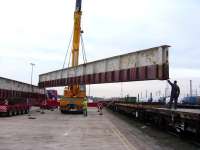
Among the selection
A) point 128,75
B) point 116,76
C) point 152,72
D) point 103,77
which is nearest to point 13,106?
point 103,77

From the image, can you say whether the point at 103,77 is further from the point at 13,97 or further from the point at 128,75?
the point at 13,97

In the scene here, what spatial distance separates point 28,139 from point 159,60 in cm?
1005

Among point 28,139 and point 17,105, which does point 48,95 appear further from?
point 28,139

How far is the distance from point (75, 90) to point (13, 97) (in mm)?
8223

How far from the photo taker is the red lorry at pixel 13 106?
33.8 meters

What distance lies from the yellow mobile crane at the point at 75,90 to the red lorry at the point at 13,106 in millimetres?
3852

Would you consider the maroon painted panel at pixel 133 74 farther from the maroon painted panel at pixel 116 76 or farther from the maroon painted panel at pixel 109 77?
the maroon painted panel at pixel 109 77

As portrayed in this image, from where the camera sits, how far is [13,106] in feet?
119

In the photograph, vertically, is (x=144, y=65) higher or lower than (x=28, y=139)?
higher

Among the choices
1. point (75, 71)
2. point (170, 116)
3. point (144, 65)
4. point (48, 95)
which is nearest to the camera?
point (170, 116)

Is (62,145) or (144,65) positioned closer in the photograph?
(62,145)

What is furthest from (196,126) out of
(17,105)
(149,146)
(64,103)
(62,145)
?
(64,103)

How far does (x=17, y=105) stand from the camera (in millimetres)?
38062

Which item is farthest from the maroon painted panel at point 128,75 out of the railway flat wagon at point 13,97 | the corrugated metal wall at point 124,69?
the railway flat wagon at point 13,97
